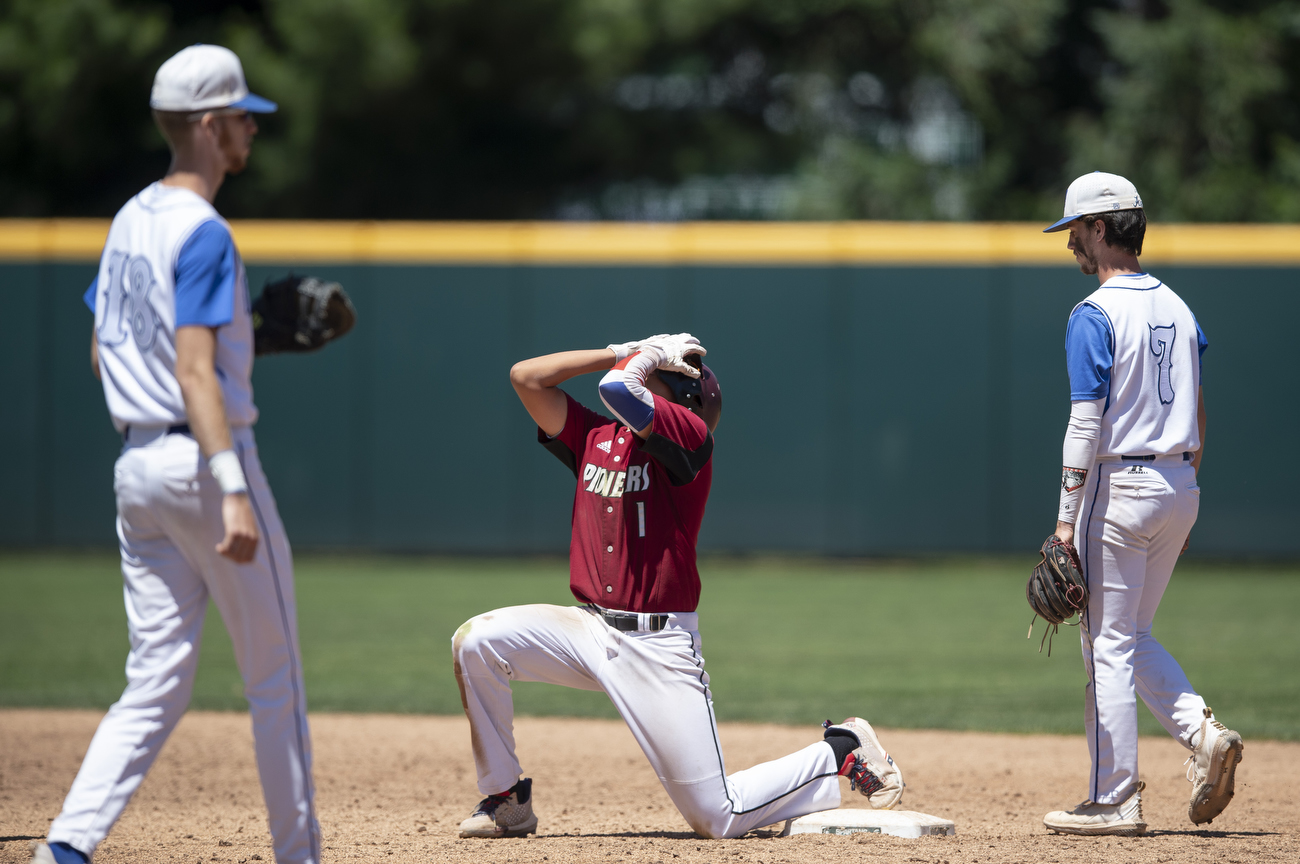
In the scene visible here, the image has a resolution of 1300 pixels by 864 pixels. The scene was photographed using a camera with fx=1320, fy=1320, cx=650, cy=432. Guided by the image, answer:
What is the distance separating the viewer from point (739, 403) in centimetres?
1215

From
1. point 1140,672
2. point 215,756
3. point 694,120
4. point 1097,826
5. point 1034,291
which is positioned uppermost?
point 694,120

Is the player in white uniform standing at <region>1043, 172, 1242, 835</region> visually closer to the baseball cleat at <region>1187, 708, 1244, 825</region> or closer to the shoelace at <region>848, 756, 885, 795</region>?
the baseball cleat at <region>1187, 708, 1244, 825</region>

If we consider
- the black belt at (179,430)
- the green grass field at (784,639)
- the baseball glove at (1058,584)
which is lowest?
the green grass field at (784,639)

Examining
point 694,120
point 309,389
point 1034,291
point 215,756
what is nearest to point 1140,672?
point 215,756

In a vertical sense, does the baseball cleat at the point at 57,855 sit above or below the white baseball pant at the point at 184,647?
below

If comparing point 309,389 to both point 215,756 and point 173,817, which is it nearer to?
point 215,756

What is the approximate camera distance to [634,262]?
12.3m

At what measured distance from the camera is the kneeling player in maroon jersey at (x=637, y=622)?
3.80 metres

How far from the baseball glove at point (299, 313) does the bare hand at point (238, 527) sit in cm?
63

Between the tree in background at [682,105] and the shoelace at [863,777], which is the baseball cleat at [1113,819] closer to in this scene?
the shoelace at [863,777]

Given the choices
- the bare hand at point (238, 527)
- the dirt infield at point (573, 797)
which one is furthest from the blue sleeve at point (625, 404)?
the dirt infield at point (573, 797)

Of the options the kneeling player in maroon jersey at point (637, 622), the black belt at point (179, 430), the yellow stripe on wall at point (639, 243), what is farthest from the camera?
the yellow stripe on wall at point (639, 243)

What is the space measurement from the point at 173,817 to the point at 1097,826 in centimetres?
304

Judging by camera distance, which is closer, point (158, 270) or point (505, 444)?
point (158, 270)
